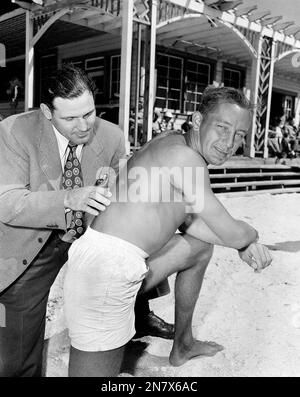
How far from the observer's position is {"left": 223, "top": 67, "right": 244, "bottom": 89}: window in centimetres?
1355

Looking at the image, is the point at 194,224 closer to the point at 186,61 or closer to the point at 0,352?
the point at 0,352

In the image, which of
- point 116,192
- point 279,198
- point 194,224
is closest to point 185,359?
point 194,224

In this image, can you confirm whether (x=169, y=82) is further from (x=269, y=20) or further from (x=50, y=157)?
(x=50, y=157)

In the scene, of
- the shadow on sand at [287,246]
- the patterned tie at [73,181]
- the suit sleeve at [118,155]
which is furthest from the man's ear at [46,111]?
the shadow on sand at [287,246]

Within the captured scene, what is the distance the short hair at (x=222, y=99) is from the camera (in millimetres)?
1993

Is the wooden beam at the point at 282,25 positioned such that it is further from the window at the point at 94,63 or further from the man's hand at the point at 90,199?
the man's hand at the point at 90,199

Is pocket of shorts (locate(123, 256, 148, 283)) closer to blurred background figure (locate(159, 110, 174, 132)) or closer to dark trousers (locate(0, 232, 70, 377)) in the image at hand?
dark trousers (locate(0, 232, 70, 377))

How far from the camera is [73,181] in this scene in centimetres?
227

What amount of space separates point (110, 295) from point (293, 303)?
1.95 metres

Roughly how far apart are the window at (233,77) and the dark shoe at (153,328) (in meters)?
11.8

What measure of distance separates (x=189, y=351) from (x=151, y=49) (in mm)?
7047

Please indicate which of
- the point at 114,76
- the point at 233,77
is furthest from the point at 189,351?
the point at 233,77

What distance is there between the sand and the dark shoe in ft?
0.17
